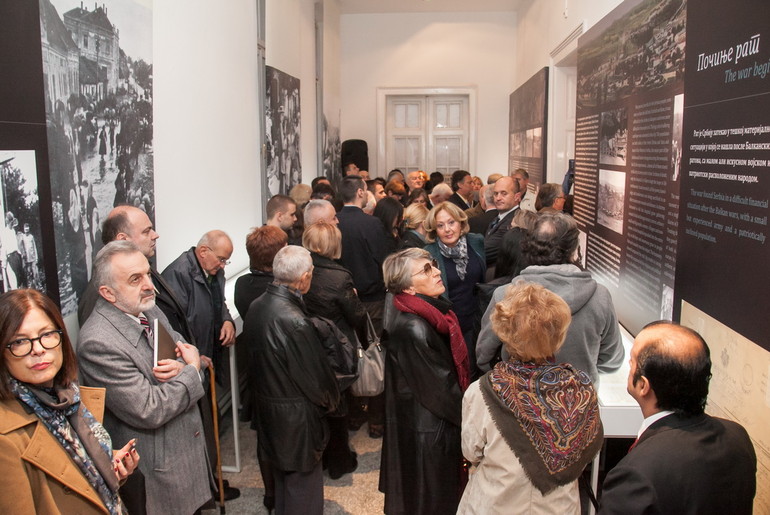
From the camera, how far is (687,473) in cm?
175

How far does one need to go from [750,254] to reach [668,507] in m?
1.26

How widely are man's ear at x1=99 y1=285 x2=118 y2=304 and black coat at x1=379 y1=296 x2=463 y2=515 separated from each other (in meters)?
1.24

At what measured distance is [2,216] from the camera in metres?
2.55

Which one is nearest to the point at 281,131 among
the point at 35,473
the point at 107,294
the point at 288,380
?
the point at 288,380

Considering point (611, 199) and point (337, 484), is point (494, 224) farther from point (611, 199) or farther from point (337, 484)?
point (337, 484)

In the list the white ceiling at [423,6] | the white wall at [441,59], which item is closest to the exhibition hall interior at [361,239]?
the white ceiling at [423,6]

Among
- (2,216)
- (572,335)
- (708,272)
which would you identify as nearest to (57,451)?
(2,216)

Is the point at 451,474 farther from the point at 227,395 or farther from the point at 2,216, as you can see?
the point at 227,395

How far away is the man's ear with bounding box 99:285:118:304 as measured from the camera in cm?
261

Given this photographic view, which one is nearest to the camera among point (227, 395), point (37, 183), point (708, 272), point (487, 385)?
point (487, 385)

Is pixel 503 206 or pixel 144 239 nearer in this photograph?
pixel 144 239

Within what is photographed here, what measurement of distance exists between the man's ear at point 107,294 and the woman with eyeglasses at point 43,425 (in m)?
0.48

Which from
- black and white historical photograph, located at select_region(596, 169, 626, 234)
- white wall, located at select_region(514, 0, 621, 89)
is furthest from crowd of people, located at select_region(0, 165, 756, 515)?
white wall, located at select_region(514, 0, 621, 89)

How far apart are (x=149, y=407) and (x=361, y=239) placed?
129 inches
